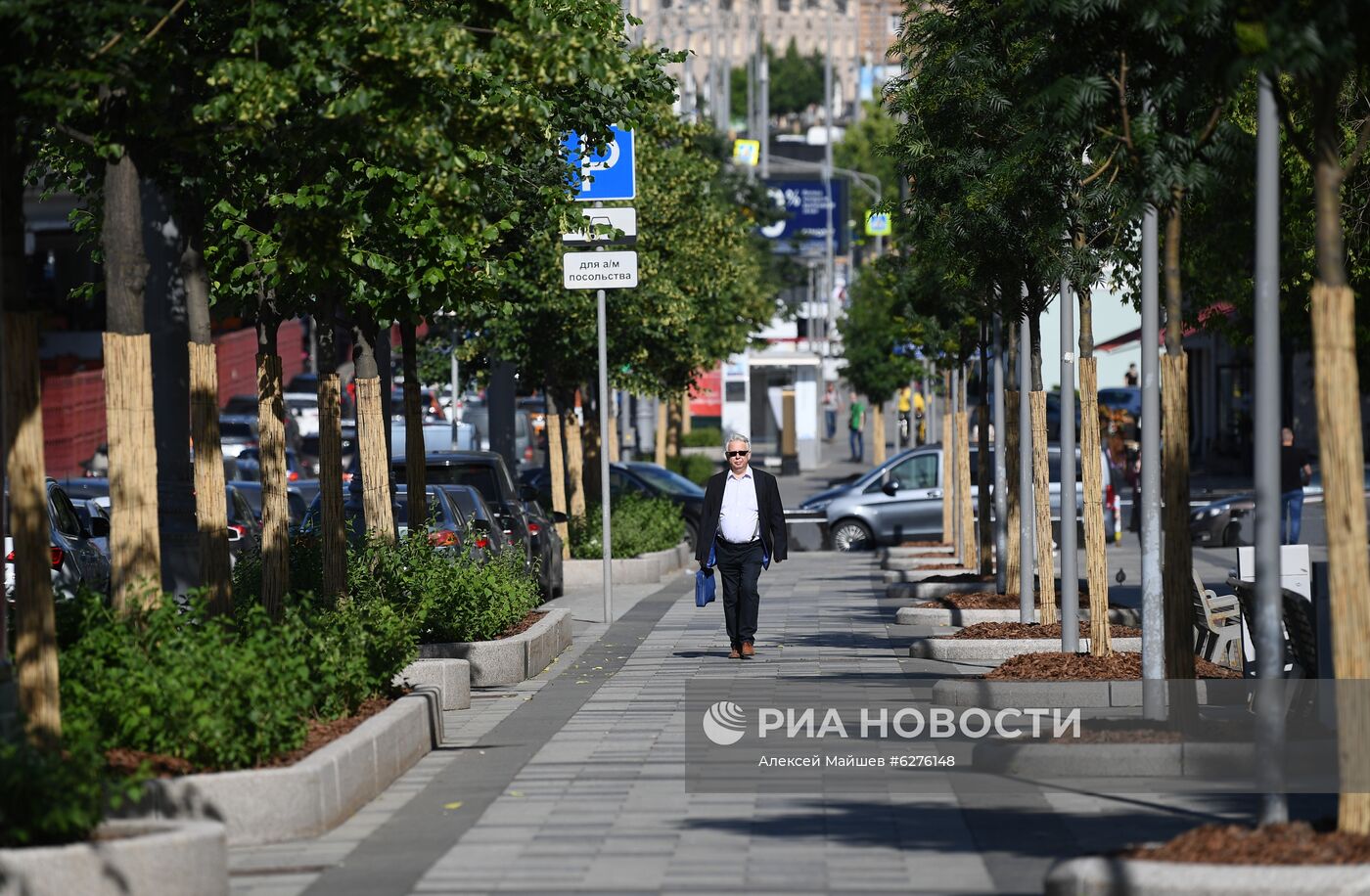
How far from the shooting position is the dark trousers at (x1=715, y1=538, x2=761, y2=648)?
1594cm

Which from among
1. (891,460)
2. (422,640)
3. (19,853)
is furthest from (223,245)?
(891,460)

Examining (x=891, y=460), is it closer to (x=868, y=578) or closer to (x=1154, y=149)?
(x=868, y=578)

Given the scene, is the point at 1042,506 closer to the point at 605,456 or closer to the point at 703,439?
the point at 605,456

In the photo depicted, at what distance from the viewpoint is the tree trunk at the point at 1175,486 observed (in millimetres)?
10000

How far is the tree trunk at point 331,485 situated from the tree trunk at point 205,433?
1.66m

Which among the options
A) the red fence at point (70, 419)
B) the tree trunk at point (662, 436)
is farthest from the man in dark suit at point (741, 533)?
the tree trunk at point (662, 436)

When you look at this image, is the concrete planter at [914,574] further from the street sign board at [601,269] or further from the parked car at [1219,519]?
the parked car at [1219,519]

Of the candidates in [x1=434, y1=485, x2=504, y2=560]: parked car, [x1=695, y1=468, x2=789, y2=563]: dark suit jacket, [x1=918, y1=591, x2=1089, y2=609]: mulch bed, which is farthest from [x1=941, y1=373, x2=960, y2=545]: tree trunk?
[x1=695, y1=468, x2=789, y2=563]: dark suit jacket

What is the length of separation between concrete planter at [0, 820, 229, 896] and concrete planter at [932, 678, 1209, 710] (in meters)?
5.83

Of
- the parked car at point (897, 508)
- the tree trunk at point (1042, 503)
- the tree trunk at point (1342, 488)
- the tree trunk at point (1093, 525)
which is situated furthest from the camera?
the parked car at point (897, 508)

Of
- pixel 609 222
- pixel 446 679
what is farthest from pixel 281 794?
pixel 609 222

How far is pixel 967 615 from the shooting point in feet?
59.5

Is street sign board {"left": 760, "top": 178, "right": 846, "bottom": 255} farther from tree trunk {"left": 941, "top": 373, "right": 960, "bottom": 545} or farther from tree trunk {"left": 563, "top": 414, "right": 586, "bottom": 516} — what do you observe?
tree trunk {"left": 563, "top": 414, "right": 586, "bottom": 516}

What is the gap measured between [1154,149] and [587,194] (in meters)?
10.5
